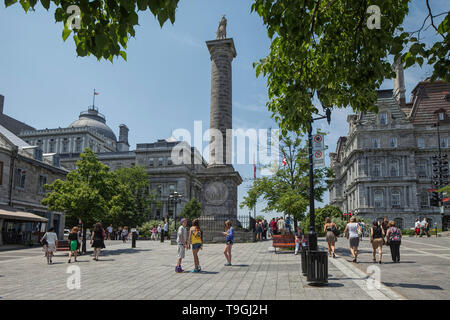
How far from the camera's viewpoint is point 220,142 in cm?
2769

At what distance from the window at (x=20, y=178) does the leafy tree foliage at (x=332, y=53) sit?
26.4 meters

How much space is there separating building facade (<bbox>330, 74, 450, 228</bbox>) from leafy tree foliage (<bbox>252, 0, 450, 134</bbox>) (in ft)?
178

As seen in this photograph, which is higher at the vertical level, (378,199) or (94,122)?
(94,122)

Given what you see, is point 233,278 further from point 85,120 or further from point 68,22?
point 85,120

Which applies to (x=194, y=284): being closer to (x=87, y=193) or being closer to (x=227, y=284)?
(x=227, y=284)

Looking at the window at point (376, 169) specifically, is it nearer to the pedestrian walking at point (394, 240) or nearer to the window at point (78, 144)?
the pedestrian walking at point (394, 240)

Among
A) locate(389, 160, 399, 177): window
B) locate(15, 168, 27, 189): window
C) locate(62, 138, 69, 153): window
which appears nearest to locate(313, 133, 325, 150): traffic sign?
locate(15, 168, 27, 189): window

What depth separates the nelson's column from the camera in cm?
2675

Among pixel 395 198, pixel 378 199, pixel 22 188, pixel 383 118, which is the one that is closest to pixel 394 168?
pixel 395 198

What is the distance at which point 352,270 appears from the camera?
470 inches

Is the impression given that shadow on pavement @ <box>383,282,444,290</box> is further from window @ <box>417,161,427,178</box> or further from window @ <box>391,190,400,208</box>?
window @ <box>417,161,427,178</box>

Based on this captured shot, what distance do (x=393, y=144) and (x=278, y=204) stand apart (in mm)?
45681

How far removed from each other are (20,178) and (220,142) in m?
16.8

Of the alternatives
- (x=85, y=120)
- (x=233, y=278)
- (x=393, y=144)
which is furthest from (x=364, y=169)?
(x=85, y=120)
